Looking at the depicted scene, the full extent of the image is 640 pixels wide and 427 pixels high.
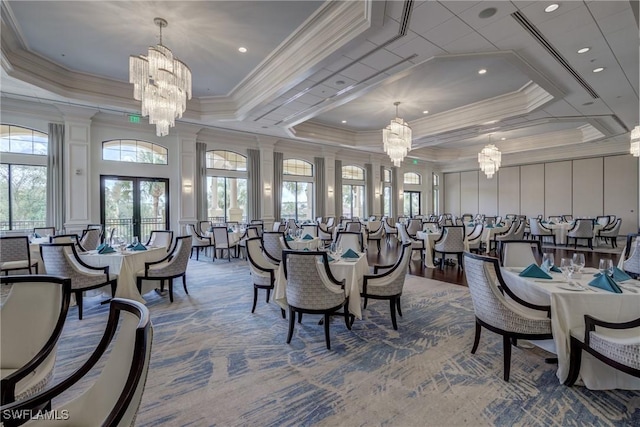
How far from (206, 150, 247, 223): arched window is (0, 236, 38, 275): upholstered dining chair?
583cm

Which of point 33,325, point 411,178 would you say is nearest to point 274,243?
point 33,325

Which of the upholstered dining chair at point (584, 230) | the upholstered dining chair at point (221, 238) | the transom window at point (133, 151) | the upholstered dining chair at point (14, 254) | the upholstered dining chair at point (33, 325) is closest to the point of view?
the upholstered dining chair at point (33, 325)

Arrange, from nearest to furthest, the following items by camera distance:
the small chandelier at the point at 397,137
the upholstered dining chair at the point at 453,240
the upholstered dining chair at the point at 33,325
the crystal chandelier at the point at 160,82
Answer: the upholstered dining chair at the point at 33,325 → the crystal chandelier at the point at 160,82 → the upholstered dining chair at the point at 453,240 → the small chandelier at the point at 397,137

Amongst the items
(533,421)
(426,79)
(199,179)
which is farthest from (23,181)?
(533,421)

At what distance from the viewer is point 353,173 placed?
14875 mm

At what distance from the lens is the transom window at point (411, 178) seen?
17322 mm

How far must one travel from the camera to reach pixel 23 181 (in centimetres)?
771

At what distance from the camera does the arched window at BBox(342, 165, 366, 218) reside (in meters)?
14.5

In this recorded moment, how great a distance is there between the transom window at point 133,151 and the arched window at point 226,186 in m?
1.53

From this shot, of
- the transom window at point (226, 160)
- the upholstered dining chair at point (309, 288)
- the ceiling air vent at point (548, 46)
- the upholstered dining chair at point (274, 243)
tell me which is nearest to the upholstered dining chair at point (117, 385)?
the upholstered dining chair at point (309, 288)

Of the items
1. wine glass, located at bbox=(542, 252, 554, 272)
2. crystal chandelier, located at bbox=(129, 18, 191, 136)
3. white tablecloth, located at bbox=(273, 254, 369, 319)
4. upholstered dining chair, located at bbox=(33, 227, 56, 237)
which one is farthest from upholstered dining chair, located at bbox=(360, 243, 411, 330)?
upholstered dining chair, located at bbox=(33, 227, 56, 237)

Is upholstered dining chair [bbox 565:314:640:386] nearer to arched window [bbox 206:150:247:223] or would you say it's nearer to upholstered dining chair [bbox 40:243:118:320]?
upholstered dining chair [bbox 40:243:118:320]

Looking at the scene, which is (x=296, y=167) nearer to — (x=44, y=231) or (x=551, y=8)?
(x=44, y=231)

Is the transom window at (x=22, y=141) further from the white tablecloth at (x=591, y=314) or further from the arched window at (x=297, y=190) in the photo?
the white tablecloth at (x=591, y=314)
